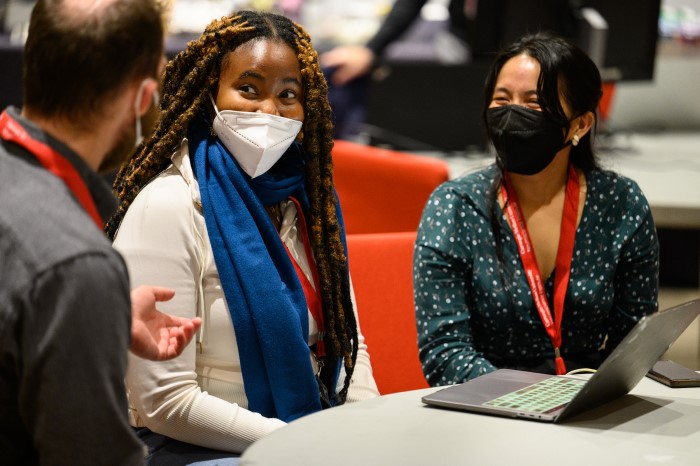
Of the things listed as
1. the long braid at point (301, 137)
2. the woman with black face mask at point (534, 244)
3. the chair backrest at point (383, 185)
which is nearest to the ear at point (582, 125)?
the woman with black face mask at point (534, 244)

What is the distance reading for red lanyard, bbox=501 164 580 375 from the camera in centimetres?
226

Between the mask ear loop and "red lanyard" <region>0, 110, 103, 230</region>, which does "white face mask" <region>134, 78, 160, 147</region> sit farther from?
"red lanyard" <region>0, 110, 103, 230</region>

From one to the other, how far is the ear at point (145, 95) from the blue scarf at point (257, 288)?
0.59m

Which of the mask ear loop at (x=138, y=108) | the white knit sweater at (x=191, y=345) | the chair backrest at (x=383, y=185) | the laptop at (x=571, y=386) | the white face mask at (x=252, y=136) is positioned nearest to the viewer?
the mask ear loop at (x=138, y=108)

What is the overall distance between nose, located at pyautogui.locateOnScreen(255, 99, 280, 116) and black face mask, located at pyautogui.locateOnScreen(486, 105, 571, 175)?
0.59 metres

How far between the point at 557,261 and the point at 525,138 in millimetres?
289

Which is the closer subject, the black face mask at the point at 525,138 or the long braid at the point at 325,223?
the long braid at the point at 325,223

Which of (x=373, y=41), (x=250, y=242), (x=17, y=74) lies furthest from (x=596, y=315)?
(x=17, y=74)

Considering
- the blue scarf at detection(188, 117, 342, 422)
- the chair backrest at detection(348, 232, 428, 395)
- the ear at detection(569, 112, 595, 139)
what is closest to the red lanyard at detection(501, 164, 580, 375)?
the ear at detection(569, 112, 595, 139)

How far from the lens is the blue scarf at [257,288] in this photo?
6.24 feet

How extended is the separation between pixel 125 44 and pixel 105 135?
0.12 m

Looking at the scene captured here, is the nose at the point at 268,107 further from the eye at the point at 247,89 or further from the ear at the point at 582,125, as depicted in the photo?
the ear at the point at 582,125

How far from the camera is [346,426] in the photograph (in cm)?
157

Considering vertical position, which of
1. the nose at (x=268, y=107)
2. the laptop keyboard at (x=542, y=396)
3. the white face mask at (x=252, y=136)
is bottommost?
the laptop keyboard at (x=542, y=396)
